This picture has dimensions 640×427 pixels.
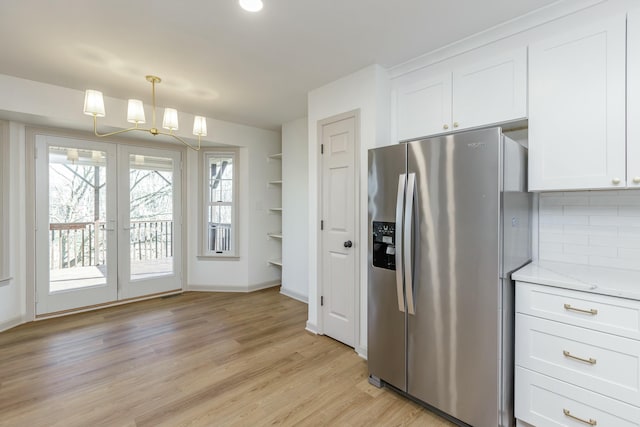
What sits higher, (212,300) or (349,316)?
(349,316)

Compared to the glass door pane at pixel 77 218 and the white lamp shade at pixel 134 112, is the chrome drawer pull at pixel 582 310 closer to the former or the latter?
the white lamp shade at pixel 134 112

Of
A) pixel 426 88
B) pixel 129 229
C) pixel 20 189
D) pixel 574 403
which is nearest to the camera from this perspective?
pixel 574 403

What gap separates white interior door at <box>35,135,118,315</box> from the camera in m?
3.41

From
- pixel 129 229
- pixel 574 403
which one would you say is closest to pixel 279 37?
pixel 574 403

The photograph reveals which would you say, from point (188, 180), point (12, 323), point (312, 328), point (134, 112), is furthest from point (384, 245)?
point (12, 323)

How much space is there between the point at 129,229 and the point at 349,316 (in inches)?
124

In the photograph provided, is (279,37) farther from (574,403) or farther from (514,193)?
(574,403)

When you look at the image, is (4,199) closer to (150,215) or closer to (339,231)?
(150,215)

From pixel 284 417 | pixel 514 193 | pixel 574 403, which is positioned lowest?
pixel 284 417

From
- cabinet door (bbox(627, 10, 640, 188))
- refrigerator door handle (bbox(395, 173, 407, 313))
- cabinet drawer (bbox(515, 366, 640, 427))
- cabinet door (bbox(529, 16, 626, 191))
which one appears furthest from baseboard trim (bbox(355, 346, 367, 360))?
cabinet door (bbox(627, 10, 640, 188))

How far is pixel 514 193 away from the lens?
Result: 5.78ft

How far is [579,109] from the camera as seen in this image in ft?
5.59

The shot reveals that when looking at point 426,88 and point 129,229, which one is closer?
point 426,88

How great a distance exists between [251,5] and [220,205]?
321 centimetres
